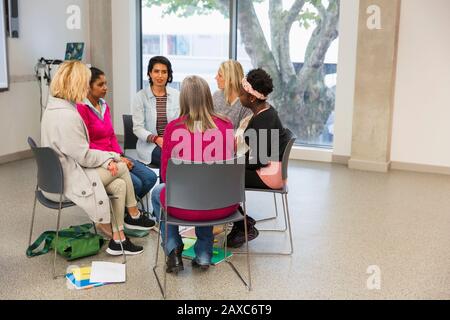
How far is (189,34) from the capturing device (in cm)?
757

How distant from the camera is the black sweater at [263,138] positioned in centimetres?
381

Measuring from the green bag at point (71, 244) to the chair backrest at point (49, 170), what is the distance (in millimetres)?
357

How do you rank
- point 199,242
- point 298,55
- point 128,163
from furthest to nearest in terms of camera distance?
point 298,55
point 128,163
point 199,242

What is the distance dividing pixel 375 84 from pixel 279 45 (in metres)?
1.34

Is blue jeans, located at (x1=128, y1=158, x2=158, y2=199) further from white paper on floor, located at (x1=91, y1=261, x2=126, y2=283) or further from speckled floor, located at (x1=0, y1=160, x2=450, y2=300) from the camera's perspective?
white paper on floor, located at (x1=91, y1=261, x2=126, y2=283)

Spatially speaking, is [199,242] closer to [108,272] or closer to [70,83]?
[108,272]

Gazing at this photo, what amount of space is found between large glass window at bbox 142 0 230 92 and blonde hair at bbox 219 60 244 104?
10.2 feet

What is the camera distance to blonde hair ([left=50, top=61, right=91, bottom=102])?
3576mm

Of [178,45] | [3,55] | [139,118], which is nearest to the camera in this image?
[139,118]

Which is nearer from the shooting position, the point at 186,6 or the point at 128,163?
the point at 128,163

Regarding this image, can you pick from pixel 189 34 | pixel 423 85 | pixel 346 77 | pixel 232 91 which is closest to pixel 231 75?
pixel 232 91

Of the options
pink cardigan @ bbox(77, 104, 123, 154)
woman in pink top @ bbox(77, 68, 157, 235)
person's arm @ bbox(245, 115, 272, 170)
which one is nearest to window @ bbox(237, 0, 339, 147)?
woman in pink top @ bbox(77, 68, 157, 235)

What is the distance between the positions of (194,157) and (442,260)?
1807 mm

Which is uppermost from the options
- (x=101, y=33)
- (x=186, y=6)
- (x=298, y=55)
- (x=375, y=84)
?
(x=186, y=6)
